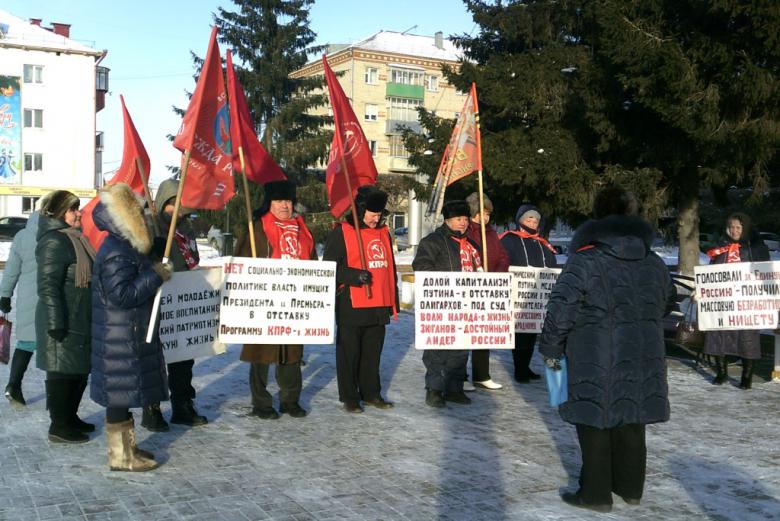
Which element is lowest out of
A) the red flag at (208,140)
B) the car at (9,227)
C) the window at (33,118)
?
the red flag at (208,140)

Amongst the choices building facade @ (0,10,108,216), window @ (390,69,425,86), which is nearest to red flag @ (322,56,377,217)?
building facade @ (0,10,108,216)

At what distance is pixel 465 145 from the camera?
8.20 meters

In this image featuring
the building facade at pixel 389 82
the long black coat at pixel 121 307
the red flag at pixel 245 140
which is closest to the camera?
the long black coat at pixel 121 307

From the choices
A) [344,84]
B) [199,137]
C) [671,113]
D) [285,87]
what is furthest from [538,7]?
[344,84]

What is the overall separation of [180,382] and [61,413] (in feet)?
3.36

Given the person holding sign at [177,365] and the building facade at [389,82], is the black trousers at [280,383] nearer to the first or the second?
the person holding sign at [177,365]

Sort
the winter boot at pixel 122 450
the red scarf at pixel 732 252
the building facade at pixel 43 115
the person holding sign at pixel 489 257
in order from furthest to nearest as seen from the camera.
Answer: the building facade at pixel 43 115, the red scarf at pixel 732 252, the person holding sign at pixel 489 257, the winter boot at pixel 122 450

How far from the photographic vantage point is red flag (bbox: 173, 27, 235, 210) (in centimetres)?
625

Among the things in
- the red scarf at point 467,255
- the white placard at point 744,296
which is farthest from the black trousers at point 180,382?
the white placard at point 744,296

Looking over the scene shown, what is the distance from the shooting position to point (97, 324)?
520 centimetres

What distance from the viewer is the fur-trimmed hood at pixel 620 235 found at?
4.55m

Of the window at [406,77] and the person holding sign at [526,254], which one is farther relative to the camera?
the window at [406,77]

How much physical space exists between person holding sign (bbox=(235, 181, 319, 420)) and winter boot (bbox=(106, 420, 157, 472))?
1646mm

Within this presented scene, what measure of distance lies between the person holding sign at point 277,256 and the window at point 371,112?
61.0 meters
